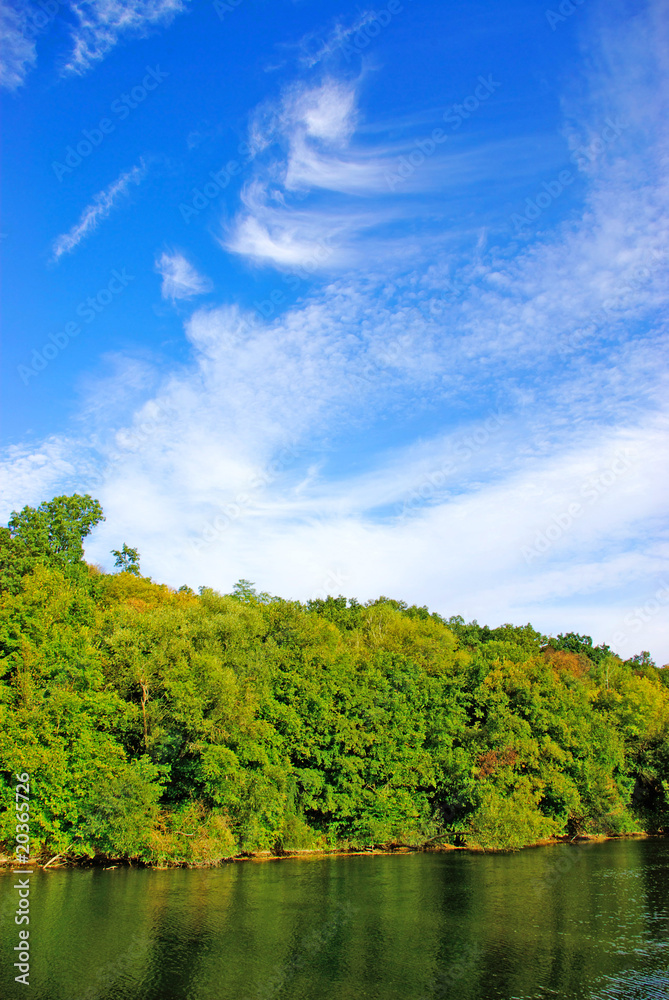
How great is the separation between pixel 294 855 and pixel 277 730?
897cm

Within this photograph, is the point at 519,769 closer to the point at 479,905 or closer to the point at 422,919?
the point at 479,905

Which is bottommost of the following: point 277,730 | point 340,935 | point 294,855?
point 294,855

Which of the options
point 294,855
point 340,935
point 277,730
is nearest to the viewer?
point 340,935

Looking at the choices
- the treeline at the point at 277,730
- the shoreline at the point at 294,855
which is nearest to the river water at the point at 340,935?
the shoreline at the point at 294,855

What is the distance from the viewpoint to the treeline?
41.5 metres

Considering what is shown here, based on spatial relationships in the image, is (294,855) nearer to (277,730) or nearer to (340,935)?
(277,730)

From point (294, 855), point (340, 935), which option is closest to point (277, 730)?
point (294, 855)

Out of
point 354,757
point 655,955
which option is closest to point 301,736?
point 354,757

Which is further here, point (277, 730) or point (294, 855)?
point (277, 730)

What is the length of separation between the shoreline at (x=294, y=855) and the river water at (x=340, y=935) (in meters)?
1.92

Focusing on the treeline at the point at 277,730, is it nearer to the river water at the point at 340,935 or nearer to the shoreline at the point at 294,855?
the shoreline at the point at 294,855

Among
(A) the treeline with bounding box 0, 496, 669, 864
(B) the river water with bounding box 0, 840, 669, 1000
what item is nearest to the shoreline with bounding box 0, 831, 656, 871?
(A) the treeline with bounding box 0, 496, 669, 864

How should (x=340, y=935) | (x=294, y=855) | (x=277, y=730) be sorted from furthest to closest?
(x=277, y=730), (x=294, y=855), (x=340, y=935)

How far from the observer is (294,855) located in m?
51.8
